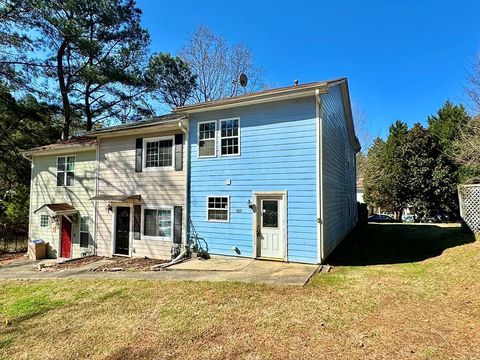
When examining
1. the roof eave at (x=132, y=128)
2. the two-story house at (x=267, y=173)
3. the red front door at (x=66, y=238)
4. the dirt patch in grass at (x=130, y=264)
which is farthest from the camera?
the red front door at (x=66, y=238)

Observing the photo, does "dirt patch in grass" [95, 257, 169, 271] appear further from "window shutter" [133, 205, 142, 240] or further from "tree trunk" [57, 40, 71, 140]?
"tree trunk" [57, 40, 71, 140]

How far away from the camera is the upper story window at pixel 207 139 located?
34.8 feet

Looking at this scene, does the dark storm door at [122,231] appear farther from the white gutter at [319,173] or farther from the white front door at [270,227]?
the white gutter at [319,173]

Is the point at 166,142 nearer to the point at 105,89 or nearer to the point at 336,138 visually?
the point at 336,138


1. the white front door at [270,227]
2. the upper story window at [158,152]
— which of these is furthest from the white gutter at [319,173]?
the upper story window at [158,152]

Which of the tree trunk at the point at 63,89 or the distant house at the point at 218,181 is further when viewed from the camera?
the tree trunk at the point at 63,89

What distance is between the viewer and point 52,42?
20.0m

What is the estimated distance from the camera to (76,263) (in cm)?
1191

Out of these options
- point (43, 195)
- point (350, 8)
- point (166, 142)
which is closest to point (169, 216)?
point (166, 142)

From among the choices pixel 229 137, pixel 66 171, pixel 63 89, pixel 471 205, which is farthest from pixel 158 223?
pixel 63 89

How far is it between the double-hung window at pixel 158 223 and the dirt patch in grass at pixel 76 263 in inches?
106

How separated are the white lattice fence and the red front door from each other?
17.5 metres

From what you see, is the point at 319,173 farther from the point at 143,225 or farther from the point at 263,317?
the point at 143,225

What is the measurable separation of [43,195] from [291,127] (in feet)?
47.1
